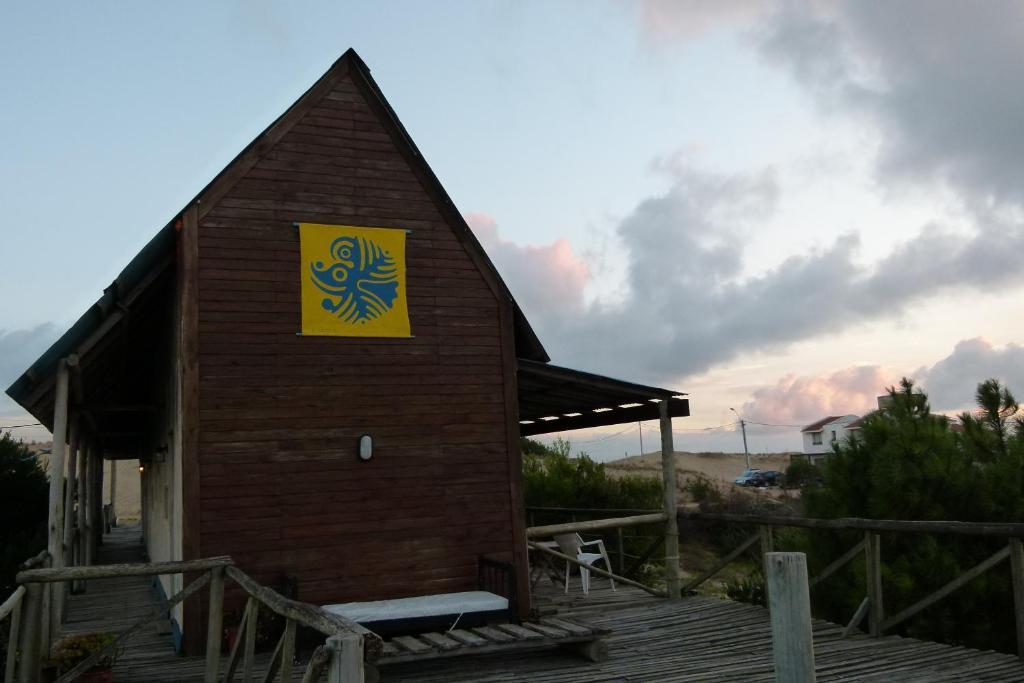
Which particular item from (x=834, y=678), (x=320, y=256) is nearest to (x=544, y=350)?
(x=320, y=256)

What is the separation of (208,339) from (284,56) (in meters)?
3.55

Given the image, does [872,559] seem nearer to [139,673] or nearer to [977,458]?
[977,458]

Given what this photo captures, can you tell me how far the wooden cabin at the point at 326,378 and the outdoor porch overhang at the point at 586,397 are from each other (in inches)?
2.6

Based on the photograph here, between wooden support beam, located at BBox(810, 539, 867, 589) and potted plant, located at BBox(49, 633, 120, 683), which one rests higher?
wooden support beam, located at BBox(810, 539, 867, 589)

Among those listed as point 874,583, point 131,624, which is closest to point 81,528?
point 131,624

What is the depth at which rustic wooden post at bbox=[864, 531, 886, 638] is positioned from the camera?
7.88m

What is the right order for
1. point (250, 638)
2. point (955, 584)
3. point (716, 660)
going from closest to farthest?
point (250, 638) → point (955, 584) → point (716, 660)

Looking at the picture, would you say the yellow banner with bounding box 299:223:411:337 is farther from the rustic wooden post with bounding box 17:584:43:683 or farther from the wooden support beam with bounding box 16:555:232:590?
the rustic wooden post with bounding box 17:584:43:683

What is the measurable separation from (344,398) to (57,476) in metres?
2.95

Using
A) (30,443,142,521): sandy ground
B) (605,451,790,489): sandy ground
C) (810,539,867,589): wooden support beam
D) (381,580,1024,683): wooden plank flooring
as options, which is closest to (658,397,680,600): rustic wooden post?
(381,580,1024,683): wooden plank flooring

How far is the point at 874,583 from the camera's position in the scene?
7.93m

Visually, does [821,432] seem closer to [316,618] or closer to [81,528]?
[81,528]

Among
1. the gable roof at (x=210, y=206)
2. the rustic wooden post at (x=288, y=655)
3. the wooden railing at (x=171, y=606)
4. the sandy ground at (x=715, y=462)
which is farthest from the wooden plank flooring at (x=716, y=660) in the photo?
the sandy ground at (x=715, y=462)

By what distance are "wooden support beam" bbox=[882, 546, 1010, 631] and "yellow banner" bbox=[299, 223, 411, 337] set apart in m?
5.58
